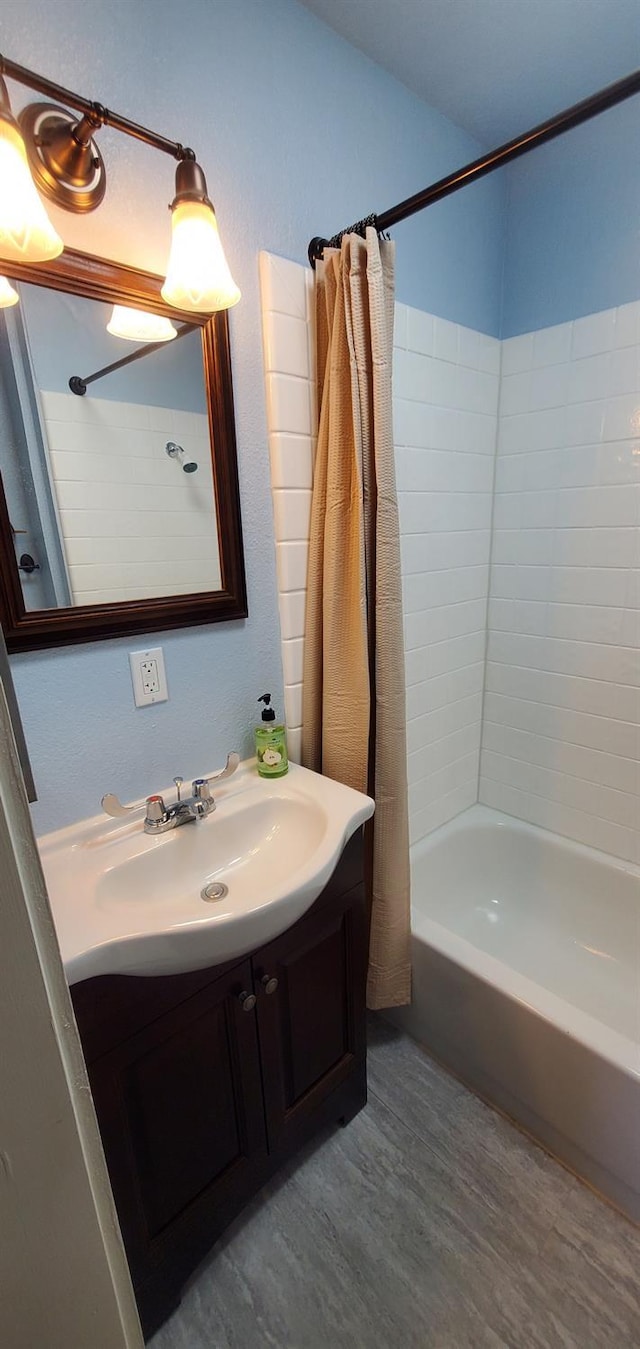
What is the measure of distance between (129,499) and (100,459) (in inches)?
3.2

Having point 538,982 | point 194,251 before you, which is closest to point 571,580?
point 538,982

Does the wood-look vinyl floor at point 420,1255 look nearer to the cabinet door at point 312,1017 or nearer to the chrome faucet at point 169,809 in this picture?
the cabinet door at point 312,1017

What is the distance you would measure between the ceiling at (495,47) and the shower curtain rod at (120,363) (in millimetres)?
718

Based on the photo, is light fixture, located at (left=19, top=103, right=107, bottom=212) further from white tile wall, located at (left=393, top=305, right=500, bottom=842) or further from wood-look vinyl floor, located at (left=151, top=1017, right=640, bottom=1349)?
wood-look vinyl floor, located at (left=151, top=1017, right=640, bottom=1349)

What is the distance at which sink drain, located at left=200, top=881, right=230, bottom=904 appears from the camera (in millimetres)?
992

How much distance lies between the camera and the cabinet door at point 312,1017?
1.02 meters

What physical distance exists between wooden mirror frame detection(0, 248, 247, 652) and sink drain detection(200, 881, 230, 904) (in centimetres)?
51

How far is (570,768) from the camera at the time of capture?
5.83 ft

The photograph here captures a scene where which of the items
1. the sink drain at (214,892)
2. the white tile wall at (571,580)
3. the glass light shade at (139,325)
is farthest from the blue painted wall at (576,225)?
the sink drain at (214,892)

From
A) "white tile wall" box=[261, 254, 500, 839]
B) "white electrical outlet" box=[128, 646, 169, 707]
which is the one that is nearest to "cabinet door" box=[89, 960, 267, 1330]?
"white electrical outlet" box=[128, 646, 169, 707]

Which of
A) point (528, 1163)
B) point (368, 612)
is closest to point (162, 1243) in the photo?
point (528, 1163)

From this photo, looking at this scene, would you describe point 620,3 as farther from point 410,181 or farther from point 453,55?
point 410,181

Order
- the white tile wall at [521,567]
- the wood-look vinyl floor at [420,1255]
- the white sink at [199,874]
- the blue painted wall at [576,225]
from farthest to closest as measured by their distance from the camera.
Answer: the white tile wall at [521,567]
the blue painted wall at [576,225]
the wood-look vinyl floor at [420,1255]
the white sink at [199,874]

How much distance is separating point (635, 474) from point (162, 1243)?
1998mm
